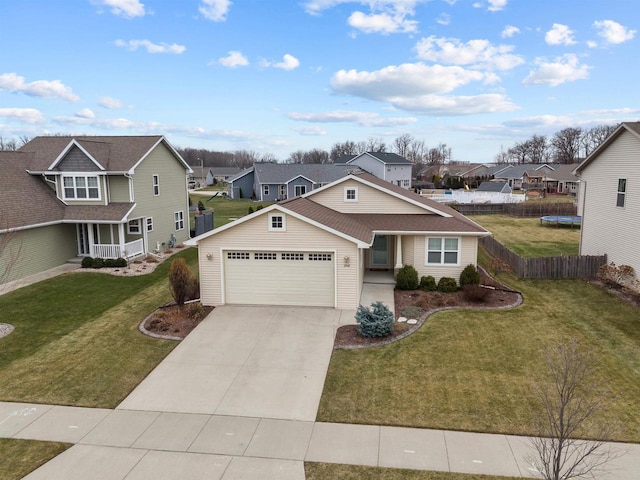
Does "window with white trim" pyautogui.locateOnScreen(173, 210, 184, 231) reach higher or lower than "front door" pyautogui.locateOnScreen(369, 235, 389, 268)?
higher

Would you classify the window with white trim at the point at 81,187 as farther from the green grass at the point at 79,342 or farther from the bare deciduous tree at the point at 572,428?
the bare deciduous tree at the point at 572,428

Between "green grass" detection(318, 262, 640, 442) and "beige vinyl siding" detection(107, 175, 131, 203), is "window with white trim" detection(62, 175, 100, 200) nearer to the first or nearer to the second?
"beige vinyl siding" detection(107, 175, 131, 203)

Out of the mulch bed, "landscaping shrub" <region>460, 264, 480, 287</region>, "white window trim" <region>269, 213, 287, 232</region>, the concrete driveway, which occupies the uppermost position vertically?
"white window trim" <region>269, 213, 287, 232</region>

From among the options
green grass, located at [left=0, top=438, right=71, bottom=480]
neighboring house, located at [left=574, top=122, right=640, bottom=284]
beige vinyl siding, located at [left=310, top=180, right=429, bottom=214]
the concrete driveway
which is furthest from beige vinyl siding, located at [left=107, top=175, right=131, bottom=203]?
neighboring house, located at [left=574, top=122, right=640, bottom=284]

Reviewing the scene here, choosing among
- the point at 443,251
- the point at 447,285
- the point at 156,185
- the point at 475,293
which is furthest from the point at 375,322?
the point at 156,185

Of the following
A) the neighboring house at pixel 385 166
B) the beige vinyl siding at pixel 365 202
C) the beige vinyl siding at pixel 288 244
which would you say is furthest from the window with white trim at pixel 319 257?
the neighboring house at pixel 385 166

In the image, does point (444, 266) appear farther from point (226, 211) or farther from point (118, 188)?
point (226, 211)

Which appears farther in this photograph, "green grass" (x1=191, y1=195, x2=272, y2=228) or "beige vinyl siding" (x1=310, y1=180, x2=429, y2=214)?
"green grass" (x1=191, y1=195, x2=272, y2=228)
